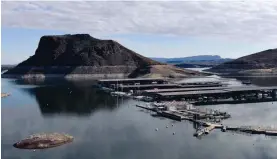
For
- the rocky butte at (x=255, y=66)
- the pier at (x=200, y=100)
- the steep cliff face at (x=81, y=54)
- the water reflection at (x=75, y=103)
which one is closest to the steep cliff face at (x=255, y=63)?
the rocky butte at (x=255, y=66)

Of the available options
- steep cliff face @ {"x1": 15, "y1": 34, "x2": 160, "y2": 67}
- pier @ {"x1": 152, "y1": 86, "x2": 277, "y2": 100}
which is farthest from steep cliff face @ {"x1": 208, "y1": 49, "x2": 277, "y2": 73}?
pier @ {"x1": 152, "y1": 86, "x2": 277, "y2": 100}

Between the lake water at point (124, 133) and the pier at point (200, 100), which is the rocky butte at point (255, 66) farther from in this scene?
the lake water at point (124, 133)

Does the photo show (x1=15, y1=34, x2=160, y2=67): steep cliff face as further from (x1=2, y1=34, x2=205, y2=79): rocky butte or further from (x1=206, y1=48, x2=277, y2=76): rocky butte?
(x1=206, y1=48, x2=277, y2=76): rocky butte

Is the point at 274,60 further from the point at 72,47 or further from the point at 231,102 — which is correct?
the point at 231,102

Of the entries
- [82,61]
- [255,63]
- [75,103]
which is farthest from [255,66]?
[75,103]

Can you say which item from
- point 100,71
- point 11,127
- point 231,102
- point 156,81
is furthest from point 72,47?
point 11,127

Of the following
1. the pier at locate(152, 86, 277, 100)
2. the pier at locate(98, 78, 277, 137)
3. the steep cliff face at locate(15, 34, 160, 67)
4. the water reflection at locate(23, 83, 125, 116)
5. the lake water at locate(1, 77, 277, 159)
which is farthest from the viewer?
the steep cliff face at locate(15, 34, 160, 67)

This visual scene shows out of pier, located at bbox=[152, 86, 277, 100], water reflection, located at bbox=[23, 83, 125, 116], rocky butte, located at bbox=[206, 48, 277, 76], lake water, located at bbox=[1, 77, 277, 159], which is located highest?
rocky butte, located at bbox=[206, 48, 277, 76]

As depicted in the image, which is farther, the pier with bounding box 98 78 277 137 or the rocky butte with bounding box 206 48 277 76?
the rocky butte with bounding box 206 48 277 76
